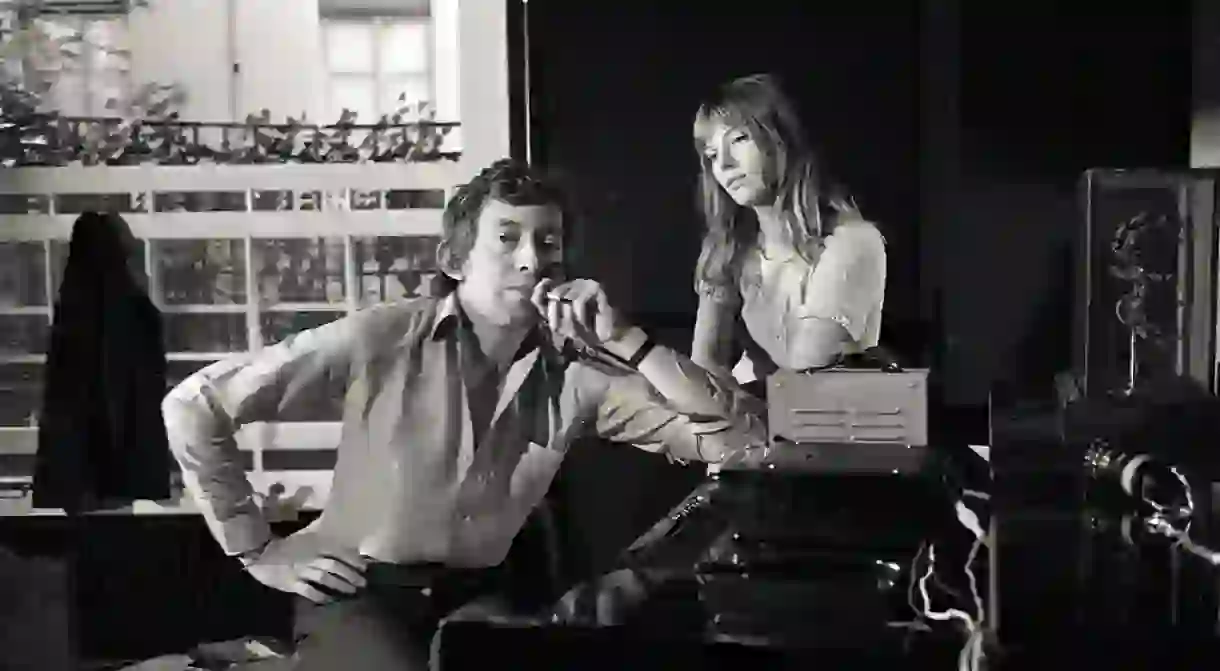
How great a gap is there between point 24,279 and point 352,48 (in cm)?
44

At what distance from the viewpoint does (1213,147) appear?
115cm

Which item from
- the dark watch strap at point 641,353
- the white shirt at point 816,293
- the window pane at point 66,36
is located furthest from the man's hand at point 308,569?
the window pane at point 66,36

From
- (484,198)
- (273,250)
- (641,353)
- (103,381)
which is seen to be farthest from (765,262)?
(103,381)

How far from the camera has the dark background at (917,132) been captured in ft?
3.79

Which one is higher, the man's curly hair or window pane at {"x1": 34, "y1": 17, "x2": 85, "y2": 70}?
window pane at {"x1": 34, "y1": 17, "x2": 85, "y2": 70}

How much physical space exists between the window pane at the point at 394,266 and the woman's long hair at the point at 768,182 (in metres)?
0.28

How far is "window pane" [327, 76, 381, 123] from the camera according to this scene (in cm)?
123

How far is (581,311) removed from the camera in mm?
1211

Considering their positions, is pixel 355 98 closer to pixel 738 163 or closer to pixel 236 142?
pixel 236 142

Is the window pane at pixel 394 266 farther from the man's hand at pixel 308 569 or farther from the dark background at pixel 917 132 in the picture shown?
the man's hand at pixel 308 569

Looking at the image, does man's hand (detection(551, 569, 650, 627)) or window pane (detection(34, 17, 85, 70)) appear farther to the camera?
window pane (detection(34, 17, 85, 70))

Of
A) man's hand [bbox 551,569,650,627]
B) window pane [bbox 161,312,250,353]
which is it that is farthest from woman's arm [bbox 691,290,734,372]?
window pane [bbox 161,312,250,353]

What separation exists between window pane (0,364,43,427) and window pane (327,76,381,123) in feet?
1.42

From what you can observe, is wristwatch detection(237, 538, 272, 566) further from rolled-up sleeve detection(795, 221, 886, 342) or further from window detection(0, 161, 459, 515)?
rolled-up sleeve detection(795, 221, 886, 342)
